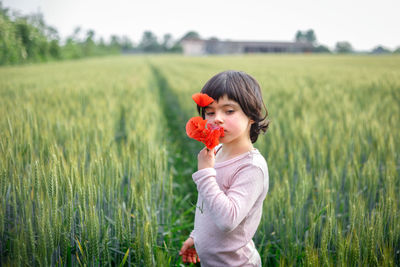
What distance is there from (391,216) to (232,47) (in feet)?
188

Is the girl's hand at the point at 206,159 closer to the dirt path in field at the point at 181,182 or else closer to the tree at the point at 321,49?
the dirt path in field at the point at 181,182

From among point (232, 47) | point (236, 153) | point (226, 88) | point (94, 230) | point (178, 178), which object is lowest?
point (178, 178)

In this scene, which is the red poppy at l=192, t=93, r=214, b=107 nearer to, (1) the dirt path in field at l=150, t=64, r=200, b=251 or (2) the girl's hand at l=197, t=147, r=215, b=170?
(2) the girl's hand at l=197, t=147, r=215, b=170

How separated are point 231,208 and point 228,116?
253 mm

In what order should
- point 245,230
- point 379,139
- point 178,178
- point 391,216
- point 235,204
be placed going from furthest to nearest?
1. point 178,178
2. point 379,139
3. point 391,216
4. point 245,230
5. point 235,204

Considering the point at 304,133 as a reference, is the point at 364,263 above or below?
below

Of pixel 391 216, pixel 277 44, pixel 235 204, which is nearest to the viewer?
pixel 235 204

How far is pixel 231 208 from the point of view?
0.75 meters

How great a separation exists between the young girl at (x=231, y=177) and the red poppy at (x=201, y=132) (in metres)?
0.06

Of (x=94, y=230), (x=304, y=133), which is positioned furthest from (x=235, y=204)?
(x=304, y=133)

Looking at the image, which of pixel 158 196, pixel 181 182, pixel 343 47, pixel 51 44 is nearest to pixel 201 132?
pixel 158 196

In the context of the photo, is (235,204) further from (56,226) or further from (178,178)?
(178,178)

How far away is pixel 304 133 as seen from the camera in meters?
2.08

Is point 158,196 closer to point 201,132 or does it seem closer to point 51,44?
point 201,132
